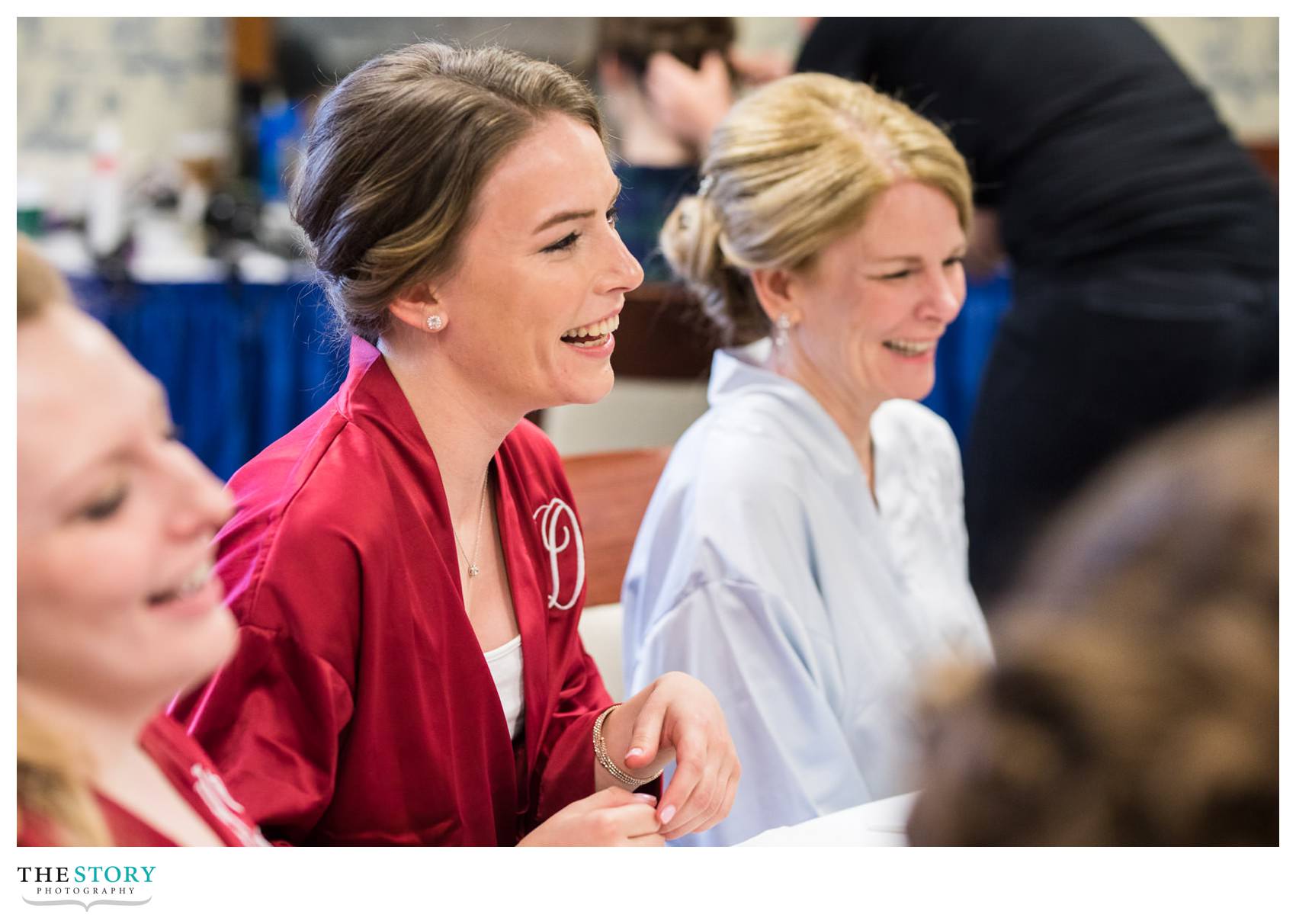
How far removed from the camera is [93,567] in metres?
0.60

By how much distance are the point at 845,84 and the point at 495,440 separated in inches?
26.4

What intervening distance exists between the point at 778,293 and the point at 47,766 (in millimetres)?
989

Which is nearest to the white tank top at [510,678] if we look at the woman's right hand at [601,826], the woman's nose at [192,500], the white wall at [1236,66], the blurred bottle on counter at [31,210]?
the woman's right hand at [601,826]

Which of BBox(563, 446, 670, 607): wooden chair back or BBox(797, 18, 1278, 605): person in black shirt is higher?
BBox(797, 18, 1278, 605): person in black shirt

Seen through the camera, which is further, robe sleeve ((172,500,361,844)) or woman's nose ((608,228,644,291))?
woman's nose ((608,228,644,291))

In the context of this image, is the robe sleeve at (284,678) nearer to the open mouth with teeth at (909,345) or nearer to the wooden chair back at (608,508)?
the wooden chair back at (608,508)

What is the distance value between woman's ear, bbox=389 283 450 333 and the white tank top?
10.2 inches

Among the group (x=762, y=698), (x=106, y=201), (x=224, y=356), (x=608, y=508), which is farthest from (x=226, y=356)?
(x=762, y=698)

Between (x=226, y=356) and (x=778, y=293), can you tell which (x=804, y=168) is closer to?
(x=778, y=293)

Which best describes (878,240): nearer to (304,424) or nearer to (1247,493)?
(304,424)

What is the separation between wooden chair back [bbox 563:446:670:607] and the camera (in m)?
1.48

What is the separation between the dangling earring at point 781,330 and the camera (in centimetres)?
147

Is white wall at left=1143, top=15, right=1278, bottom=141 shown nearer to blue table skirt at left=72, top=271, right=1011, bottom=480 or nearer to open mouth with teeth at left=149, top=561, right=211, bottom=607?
blue table skirt at left=72, top=271, right=1011, bottom=480

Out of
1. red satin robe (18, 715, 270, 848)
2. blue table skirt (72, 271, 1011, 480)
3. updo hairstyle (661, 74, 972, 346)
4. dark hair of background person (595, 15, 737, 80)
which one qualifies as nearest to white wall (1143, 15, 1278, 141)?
blue table skirt (72, 271, 1011, 480)
